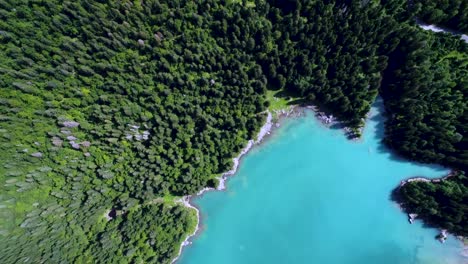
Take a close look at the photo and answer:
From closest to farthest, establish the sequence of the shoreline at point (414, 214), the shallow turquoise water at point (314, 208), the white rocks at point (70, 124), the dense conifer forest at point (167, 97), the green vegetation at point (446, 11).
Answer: the dense conifer forest at point (167, 97), the white rocks at point (70, 124), the green vegetation at point (446, 11), the shoreline at point (414, 214), the shallow turquoise water at point (314, 208)

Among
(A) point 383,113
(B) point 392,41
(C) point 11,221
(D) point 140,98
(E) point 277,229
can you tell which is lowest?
(E) point 277,229

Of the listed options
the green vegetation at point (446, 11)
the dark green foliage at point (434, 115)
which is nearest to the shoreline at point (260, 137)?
the dark green foliage at point (434, 115)

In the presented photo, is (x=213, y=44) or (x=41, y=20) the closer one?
(x=41, y=20)

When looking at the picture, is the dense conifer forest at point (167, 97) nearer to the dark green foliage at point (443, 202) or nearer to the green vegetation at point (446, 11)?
the dark green foliage at point (443, 202)

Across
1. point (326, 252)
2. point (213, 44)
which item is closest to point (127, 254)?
point (326, 252)

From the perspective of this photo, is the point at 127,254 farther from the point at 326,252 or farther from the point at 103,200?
the point at 326,252
